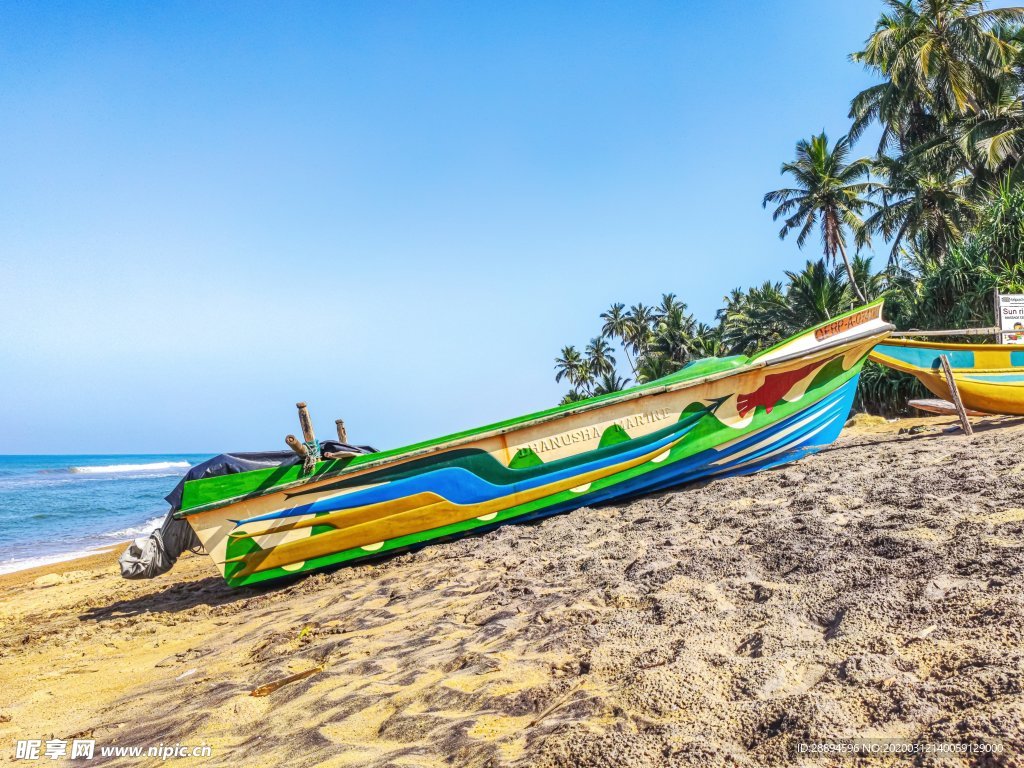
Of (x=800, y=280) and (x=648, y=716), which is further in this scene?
(x=800, y=280)

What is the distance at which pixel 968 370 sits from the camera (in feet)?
27.6

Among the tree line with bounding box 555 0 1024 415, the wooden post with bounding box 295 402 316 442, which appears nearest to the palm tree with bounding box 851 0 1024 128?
the tree line with bounding box 555 0 1024 415

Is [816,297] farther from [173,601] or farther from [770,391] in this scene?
[173,601]

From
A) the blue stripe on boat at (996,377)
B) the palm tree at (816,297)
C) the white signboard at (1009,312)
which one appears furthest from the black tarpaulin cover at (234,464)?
the palm tree at (816,297)

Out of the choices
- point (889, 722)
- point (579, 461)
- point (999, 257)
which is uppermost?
point (999, 257)

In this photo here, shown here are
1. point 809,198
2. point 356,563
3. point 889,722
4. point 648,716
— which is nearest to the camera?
point 889,722

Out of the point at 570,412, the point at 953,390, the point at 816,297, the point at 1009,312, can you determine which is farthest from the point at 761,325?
the point at 570,412

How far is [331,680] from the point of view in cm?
294

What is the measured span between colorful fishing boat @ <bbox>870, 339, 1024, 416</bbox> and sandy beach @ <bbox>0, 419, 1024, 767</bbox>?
9.61 feet

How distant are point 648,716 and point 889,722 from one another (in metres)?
0.71

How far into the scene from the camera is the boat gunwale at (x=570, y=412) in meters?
5.64

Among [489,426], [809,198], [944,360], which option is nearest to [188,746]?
[489,426]

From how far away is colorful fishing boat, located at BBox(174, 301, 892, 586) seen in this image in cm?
568

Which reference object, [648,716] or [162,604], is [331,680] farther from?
[162,604]
